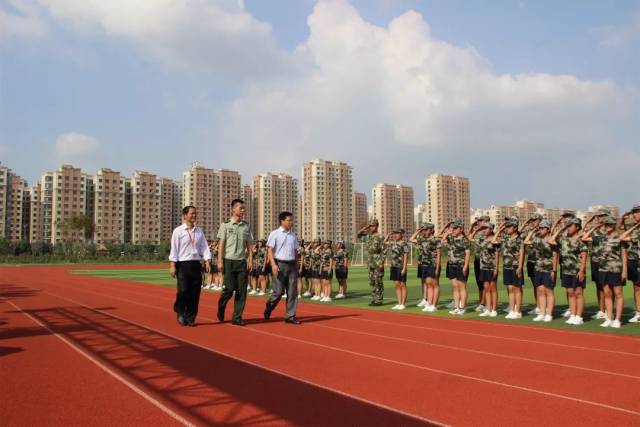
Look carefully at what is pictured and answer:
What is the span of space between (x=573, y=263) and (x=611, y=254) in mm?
575

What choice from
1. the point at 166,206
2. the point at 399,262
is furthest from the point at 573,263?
the point at 166,206

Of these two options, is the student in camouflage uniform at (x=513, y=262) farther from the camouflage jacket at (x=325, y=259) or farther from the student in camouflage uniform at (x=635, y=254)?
the camouflage jacket at (x=325, y=259)

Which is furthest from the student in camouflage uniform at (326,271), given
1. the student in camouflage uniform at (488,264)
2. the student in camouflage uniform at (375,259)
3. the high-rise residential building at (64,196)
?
the high-rise residential building at (64,196)

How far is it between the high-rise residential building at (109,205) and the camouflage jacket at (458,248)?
97.1 m

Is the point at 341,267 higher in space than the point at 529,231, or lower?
lower

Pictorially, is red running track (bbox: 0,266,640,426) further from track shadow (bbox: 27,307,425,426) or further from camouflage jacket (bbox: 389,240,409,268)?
camouflage jacket (bbox: 389,240,409,268)

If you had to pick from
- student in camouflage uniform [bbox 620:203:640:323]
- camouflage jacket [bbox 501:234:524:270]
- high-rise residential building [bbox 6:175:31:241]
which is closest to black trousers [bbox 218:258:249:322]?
camouflage jacket [bbox 501:234:524:270]

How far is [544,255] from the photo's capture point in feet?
29.4

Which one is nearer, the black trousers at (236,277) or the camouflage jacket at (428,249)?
the black trousers at (236,277)

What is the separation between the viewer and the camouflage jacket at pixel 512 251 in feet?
30.7

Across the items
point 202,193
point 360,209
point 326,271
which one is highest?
point 202,193

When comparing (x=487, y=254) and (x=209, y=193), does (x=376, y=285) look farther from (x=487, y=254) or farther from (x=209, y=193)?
(x=209, y=193)

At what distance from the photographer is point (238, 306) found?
27.8 feet

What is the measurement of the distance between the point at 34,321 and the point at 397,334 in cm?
628
